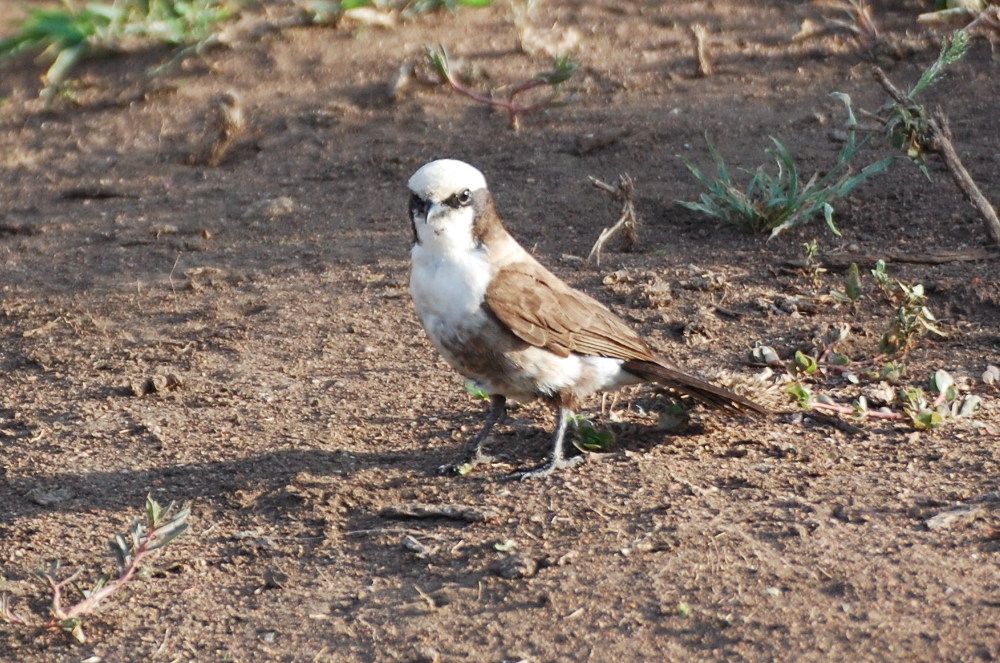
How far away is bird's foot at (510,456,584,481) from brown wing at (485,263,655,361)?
17.1 inches

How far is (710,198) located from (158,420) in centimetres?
325

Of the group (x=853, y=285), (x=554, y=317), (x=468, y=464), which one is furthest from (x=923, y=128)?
(x=468, y=464)

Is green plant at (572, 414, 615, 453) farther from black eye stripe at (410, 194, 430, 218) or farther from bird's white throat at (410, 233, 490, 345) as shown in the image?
black eye stripe at (410, 194, 430, 218)

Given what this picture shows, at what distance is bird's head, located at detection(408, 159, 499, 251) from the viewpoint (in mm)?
5086

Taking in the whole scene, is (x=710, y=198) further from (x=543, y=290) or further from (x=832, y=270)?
(x=543, y=290)

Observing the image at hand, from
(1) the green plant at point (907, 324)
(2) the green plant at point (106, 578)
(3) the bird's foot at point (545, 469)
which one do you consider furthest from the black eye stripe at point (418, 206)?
(1) the green plant at point (907, 324)

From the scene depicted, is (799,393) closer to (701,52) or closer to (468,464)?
(468,464)

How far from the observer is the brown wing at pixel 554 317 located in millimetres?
Result: 5125

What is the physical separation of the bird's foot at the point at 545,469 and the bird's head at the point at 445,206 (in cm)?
91

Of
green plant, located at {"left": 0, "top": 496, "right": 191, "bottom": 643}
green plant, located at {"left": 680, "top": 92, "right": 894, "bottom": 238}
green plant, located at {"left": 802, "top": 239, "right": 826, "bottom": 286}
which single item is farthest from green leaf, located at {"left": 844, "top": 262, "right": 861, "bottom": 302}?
green plant, located at {"left": 0, "top": 496, "right": 191, "bottom": 643}

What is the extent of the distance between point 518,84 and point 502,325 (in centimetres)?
389

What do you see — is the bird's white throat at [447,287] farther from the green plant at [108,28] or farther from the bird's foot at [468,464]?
the green plant at [108,28]

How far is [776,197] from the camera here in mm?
6988

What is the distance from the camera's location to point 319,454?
532 cm
